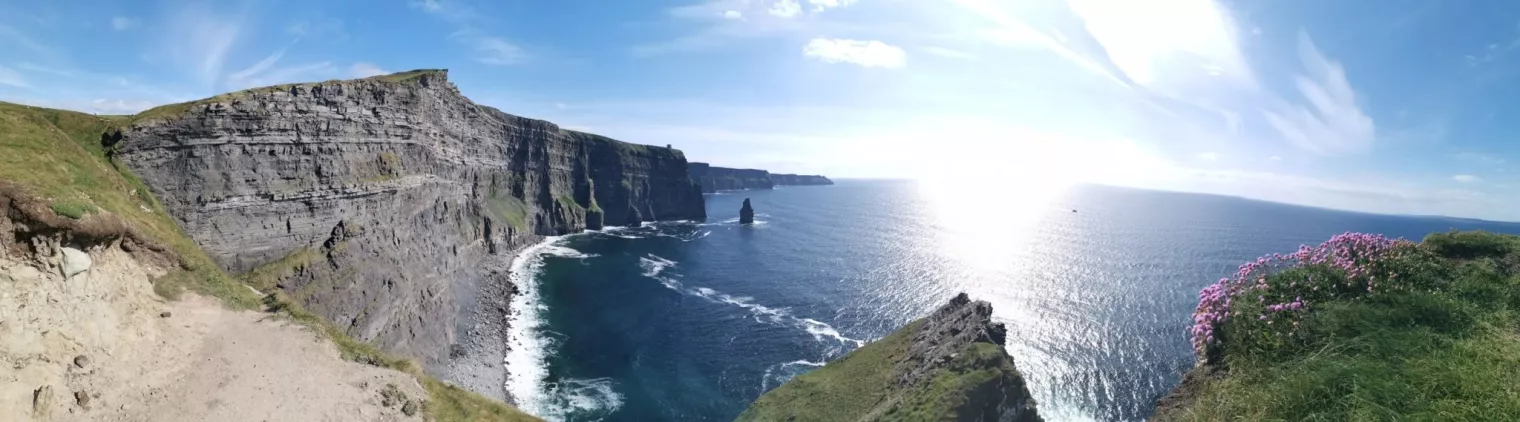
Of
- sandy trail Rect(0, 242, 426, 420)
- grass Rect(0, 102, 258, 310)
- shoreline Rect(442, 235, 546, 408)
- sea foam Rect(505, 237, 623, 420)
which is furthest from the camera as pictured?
shoreline Rect(442, 235, 546, 408)

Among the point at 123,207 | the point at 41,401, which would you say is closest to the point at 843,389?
the point at 41,401

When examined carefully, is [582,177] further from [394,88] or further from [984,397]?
[984,397]

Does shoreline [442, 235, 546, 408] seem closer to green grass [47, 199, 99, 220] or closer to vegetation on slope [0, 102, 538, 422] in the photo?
vegetation on slope [0, 102, 538, 422]

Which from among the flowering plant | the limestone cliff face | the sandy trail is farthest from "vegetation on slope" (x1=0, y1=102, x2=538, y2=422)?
the flowering plant

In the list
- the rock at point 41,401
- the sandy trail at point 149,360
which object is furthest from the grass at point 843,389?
the rock at point 41,401

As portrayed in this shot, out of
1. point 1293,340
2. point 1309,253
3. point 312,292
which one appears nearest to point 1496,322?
point 1293,340

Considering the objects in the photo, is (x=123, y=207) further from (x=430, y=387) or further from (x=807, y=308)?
(x=807, y=308)
